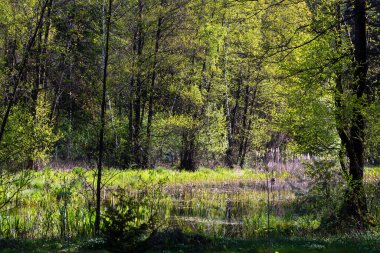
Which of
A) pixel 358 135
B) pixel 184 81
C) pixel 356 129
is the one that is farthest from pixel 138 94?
pixel 358 135

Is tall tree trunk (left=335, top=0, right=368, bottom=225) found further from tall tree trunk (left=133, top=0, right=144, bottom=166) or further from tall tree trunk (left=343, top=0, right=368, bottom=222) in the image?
tall tree trunk (left=133, top=0, right=144, bottom=166)

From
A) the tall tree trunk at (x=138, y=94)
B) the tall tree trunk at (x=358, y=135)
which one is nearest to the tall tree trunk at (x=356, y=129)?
the tall tree trunk at (x=358, y=135)

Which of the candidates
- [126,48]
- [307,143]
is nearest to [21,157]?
→ [307,143]

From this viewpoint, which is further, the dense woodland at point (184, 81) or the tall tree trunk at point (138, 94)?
the tall tree trunk at point (138, 94)

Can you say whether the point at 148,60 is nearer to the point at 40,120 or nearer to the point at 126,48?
the point at 126,48

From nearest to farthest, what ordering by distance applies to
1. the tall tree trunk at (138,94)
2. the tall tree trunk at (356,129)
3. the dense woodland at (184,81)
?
1. the tall tree trunk at (356,129)
2. the dense woodland at (184,81)
3. the tall tree trunk at (138,94)

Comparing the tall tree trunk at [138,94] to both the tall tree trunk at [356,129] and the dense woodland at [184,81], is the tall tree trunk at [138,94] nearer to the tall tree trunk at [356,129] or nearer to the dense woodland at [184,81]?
the dense woodland at [184,81]

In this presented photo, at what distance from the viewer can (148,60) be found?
872 inches

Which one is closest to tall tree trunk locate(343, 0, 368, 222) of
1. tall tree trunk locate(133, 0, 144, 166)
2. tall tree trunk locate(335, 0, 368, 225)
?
tall tree trunk locate(335, 0, 368, 225)

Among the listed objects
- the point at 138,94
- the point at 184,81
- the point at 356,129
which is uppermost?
the point at 184,81

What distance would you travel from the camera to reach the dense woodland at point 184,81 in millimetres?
10078

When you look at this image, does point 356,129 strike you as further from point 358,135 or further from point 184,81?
point 184,81

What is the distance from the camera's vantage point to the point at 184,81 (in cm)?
2414

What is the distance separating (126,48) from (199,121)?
5.57 metres
